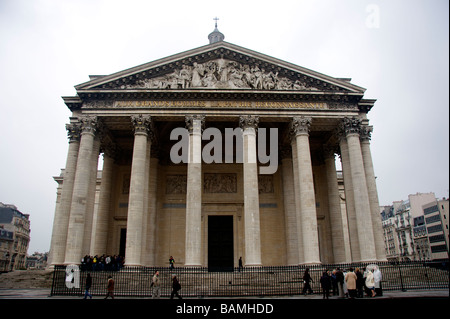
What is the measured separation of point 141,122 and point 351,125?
14.1m

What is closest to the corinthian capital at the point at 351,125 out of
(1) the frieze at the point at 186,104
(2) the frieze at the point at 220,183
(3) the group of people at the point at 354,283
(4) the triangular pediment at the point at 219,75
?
(4) the triangular pediment at the point at 219,75

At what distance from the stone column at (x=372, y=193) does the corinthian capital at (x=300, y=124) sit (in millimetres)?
4265

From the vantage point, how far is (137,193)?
71.6ft

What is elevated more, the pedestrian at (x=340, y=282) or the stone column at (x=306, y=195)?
the stone column at (x=306, y=195)

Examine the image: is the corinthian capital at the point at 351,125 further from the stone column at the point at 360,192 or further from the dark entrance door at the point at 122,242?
the dark entrance door at the point at 122,242

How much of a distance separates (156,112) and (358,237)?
15.4 meters

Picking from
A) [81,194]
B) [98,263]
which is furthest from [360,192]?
[81,194]

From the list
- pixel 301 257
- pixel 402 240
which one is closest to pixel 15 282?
pixel 301 257

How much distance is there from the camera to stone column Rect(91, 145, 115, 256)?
26016 millimetres

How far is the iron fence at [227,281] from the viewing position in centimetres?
1543

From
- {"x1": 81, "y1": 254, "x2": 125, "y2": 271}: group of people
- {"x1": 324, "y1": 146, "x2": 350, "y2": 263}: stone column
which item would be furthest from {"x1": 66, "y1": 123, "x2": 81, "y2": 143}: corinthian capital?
{"x1": 324, "y1": 146, "x2": 350, "y2": 263}: stone column

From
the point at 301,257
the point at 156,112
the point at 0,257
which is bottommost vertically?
the point at 301,257

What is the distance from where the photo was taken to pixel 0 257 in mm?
65750

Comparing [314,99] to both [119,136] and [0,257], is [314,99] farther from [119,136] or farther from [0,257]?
[0,257]
